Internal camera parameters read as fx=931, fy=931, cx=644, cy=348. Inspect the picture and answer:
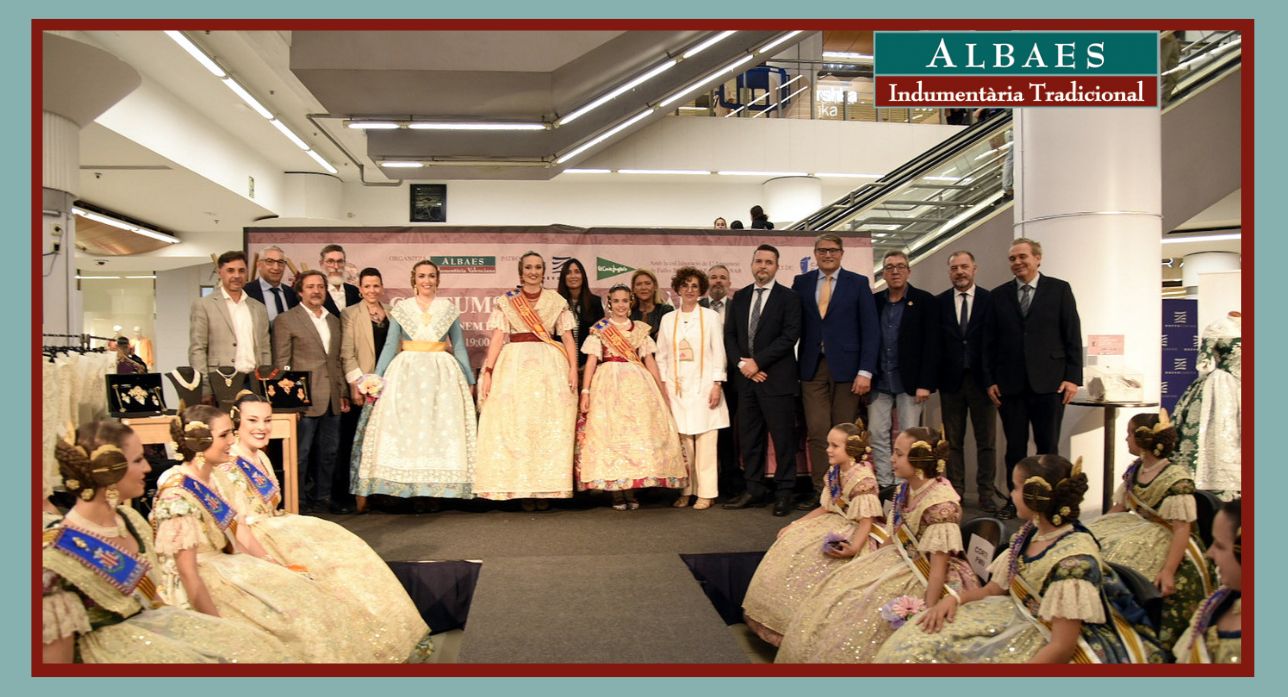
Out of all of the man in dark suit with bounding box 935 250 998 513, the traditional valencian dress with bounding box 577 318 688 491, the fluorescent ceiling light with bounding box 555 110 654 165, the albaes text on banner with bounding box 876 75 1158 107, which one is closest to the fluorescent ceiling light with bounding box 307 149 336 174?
the fluorescent ceiling light with bounding box 555 110 654 165

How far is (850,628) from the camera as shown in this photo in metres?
2.92

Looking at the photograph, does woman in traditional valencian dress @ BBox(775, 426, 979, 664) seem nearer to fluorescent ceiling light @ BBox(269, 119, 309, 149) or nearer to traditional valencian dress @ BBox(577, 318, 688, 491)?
traditional valencian dress @ BBox(577, 318, 688, 491)

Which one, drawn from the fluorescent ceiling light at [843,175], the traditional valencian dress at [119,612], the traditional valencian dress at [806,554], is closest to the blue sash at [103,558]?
→ the traditional valencian dress at [119,612]

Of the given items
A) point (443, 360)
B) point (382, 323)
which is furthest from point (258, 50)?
point (443, 360)

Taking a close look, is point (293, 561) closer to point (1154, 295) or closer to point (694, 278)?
point (694, 278)

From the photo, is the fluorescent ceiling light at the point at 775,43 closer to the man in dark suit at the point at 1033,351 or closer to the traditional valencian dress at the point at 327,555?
the man in dark suit at the point at 1033,351

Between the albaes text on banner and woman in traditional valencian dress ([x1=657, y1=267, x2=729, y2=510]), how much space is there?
2.82 metres

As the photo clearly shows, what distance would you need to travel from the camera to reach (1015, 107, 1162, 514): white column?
4.44m

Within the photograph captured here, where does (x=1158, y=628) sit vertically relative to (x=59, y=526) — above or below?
below

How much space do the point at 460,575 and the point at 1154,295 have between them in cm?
362

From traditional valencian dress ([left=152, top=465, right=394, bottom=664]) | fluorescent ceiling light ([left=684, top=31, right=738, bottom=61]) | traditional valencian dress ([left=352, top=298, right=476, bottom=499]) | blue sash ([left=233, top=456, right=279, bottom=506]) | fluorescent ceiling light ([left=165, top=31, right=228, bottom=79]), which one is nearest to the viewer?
traditional valencian dress ([left=152, top=465, right=394, bottom=664])

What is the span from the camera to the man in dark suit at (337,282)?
5734 millimetres

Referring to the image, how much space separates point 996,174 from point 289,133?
24.0 ft

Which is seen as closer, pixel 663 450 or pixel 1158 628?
pixel 1158 628
